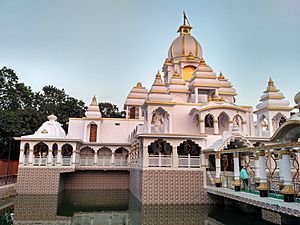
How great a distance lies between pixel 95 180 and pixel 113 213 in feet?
26.0

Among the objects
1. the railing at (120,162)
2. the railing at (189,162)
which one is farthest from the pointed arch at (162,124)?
the railing at (120,162)

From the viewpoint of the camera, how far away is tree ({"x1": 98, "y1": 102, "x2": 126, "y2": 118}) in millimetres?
39359

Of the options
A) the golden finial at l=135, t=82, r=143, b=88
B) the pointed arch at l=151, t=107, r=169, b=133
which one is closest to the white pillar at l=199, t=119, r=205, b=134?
the pointed arch at l=151, t=107, r=169, b=133

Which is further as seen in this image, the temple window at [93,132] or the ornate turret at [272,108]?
the temple window at [93,132]

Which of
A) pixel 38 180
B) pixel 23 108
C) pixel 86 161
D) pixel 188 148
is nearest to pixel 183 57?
pixel 188 148

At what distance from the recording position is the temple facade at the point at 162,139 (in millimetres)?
13398

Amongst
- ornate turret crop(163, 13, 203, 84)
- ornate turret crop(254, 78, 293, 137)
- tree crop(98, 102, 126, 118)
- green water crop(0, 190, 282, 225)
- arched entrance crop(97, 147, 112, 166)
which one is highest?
ornate turret crop(163, 13, 203, 84)

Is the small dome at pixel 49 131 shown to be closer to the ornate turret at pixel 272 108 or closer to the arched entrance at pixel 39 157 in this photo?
the arched entrance at pixel 39 157

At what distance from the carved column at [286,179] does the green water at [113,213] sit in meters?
2.40

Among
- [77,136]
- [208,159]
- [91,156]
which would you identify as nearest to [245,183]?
Answer: [208,159]

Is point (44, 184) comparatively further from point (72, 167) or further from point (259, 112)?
point (259, 112)

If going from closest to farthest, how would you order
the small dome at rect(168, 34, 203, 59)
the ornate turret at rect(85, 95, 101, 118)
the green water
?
the green water
the ornate turret at rect(85, 95, 101, 118)
the small dome at rect(168, 34, 203, 59)

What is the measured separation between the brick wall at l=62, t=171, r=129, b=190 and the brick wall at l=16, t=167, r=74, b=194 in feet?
9.72

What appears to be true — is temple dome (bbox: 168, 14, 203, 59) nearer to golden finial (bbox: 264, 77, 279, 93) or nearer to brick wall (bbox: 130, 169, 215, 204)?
golden finial (bbox: 264, 77, 279, 93)
